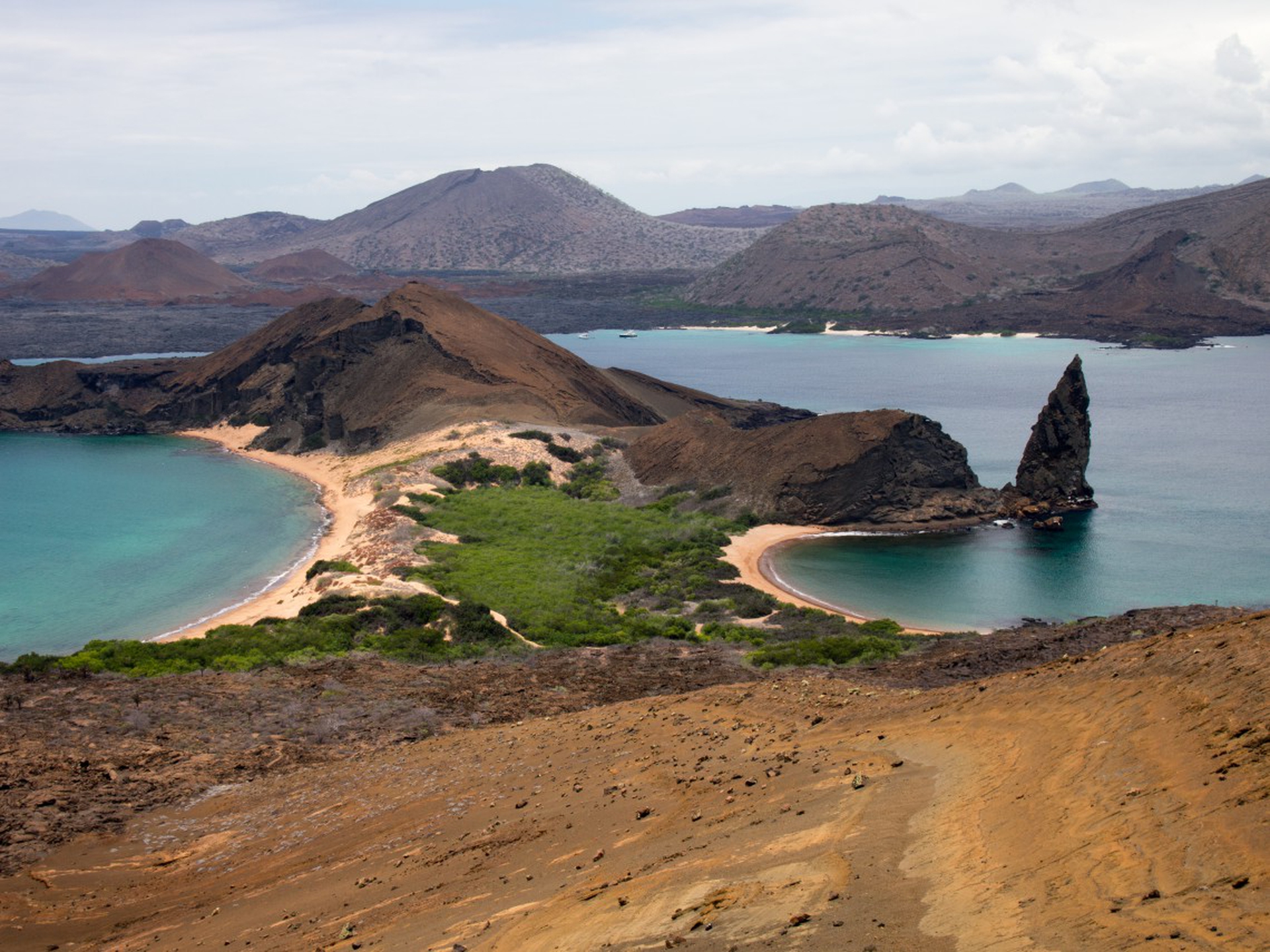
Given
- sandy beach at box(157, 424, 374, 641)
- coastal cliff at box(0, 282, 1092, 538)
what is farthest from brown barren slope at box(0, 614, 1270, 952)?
coastal cliff at box(0, 282, 1092, 538)

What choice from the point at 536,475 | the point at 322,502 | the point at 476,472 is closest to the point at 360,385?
the point at 322,502

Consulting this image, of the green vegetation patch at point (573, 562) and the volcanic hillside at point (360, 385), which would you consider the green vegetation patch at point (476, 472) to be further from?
the volcanic hillside at point (360, 385)

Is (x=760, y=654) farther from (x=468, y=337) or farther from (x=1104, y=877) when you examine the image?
(x=468, y=337)

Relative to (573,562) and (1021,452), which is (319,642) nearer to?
(573,562)

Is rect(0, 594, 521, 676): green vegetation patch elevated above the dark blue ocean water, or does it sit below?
below

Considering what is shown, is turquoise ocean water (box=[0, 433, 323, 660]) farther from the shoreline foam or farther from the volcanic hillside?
the shoreline foam

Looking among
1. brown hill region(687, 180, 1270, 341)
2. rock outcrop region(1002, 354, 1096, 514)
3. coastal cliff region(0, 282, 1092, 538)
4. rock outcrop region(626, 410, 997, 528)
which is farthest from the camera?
brown hill region(687, 180, 1270, 341)

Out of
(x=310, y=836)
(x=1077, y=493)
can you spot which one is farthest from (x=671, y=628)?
(x=1077, y=493)

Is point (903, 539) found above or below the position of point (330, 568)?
below
